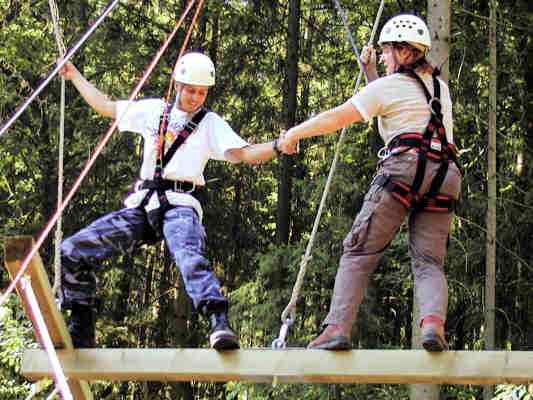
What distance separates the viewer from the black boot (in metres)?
4.72

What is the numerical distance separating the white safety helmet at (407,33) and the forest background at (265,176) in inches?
233

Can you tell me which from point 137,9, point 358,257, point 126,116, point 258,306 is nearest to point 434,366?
point 358,257

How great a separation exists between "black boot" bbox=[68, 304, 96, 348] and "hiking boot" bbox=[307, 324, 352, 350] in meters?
0.98

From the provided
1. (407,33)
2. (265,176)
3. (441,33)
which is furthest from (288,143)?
(265,176)

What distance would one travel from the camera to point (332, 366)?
439 centimetres

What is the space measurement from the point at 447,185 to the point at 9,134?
29.6 feet

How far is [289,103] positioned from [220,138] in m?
8.71

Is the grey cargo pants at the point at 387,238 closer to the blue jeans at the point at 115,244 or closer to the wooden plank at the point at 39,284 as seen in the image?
the blue jeans at the point at 115,244

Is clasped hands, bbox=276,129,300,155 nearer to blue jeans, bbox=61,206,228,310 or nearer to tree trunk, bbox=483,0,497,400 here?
blue jeans, bbox=61,206,228,310

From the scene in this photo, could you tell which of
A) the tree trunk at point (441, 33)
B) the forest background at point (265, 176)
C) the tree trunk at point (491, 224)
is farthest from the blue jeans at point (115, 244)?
the forest background at point (265, 176)

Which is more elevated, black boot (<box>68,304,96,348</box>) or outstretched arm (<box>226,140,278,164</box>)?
outstretched arm (<box>226,140,278,164</box>)

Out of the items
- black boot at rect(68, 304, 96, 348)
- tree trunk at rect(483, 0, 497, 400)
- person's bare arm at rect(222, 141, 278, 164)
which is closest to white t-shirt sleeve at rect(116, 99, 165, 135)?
person's bare arm at rect(222, 141, 278, 164)

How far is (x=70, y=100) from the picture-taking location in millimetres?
13438

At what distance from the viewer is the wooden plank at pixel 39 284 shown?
412cm
